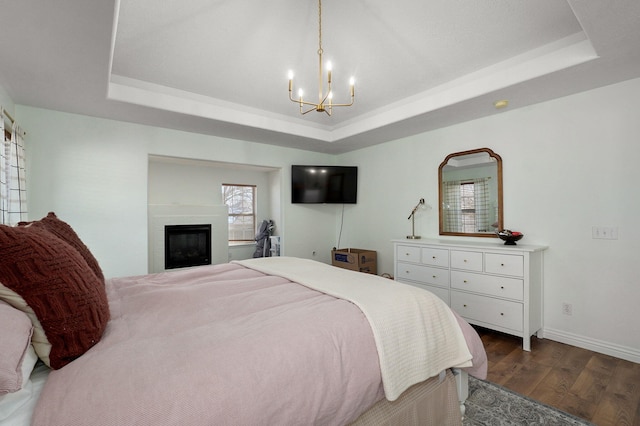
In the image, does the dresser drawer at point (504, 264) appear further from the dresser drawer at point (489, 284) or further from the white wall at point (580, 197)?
the white wall at point (580, 197)

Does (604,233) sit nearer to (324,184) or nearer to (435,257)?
(435,257)

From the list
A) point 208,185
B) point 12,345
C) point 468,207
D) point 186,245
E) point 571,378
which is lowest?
point 571,378

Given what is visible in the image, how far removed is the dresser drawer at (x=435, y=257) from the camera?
3.29 metres

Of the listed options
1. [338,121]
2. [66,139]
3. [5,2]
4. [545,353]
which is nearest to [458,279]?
[545,353]

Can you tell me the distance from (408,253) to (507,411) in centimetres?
198

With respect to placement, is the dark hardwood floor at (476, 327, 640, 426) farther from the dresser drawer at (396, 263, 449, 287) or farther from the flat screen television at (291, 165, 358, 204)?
the flat screen television at (291, 165, 358, 204)

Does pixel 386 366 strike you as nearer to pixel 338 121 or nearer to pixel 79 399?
pixel 79 399

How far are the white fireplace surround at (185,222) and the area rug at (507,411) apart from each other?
469 cm

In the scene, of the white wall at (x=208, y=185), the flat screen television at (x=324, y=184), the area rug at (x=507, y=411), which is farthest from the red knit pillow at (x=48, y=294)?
the white wall at (x=208, y=185)

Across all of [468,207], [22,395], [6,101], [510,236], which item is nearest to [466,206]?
[468,207]

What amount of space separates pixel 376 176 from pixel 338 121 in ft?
3.46

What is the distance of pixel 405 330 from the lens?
4.67ft

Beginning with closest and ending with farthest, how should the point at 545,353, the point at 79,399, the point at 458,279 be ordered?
1. the point at 79,399
2. the point at 545,353
3. the point at 458,279

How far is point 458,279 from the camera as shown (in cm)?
318
